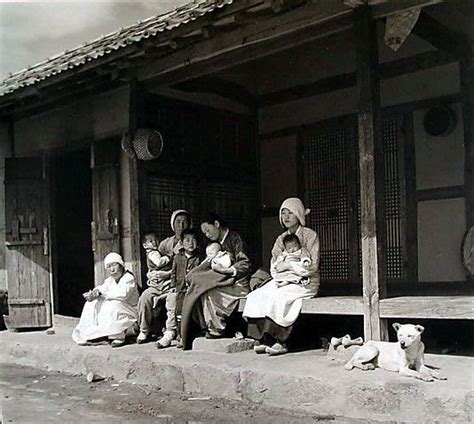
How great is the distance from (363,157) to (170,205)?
348 cm

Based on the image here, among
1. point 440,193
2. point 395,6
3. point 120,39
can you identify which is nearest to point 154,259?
point 120,39

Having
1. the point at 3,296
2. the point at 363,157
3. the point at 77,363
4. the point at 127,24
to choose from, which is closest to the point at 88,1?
the point at 363,157

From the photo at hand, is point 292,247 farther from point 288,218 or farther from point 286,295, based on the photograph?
point 286,295

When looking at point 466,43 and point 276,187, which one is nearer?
point 466,43

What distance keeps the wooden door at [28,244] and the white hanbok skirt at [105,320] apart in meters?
1.86

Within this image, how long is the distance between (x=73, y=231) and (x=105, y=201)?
2730mm

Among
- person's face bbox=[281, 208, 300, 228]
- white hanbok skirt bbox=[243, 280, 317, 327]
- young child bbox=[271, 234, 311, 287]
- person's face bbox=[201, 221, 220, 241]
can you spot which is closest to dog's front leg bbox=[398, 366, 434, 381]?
white hanbok skirt bbox=[243, 280, 317, 327]

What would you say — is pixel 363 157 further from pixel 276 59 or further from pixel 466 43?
pixel 276 59

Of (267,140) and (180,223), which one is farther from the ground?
(267,140)

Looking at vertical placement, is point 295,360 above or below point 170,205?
below

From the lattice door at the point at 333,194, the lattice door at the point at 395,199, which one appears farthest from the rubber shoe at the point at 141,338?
the lattice door at the point at 395,199

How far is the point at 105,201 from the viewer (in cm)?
858

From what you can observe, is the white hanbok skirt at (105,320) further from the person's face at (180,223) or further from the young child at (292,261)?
the young child at (292,261)

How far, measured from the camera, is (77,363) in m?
7.44
